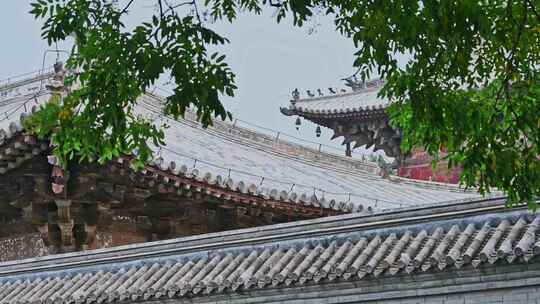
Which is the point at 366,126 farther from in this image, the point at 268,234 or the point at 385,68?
the point at 385,68

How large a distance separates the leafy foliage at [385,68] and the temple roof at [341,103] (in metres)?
15.6

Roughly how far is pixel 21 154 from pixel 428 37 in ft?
26.7

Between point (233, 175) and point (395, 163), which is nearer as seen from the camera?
point (233, 175)

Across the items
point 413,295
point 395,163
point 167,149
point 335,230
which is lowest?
point 413,295

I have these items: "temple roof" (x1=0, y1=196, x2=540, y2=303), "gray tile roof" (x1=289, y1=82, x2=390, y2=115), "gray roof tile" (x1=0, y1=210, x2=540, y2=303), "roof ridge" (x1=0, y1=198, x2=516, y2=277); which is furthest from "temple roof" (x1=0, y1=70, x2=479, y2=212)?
"gray roof tile" (x1=0, y1=210, x2=540, y2=303)

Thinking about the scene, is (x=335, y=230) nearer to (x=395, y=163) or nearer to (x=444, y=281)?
(x=444, y=281)

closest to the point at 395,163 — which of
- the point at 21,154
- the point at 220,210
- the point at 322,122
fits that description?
the point at 322,122

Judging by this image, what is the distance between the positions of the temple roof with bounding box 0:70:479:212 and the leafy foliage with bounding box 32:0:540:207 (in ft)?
25.4

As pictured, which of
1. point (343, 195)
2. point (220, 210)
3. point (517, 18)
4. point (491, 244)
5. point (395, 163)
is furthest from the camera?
point (395, 163)

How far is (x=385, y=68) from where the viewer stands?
8453 millimetres

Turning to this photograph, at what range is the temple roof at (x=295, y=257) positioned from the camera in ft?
35.8

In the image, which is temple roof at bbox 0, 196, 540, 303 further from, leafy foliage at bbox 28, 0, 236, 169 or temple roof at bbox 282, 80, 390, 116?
temple roof at bbox 282, 80, 390, 116

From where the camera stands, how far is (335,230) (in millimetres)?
12586

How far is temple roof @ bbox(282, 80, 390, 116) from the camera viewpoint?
24797 mm
